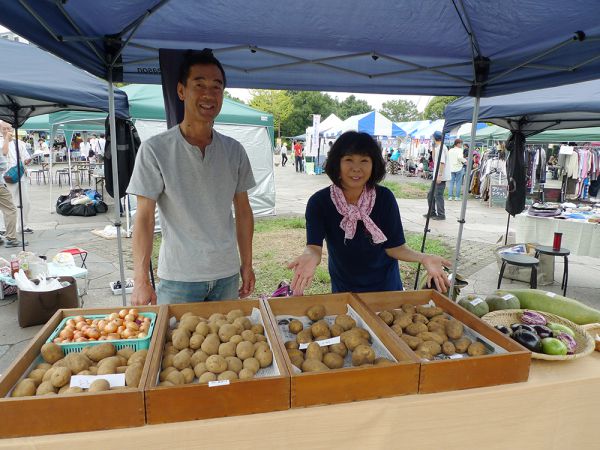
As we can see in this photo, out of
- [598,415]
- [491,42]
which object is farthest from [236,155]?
[598,415]

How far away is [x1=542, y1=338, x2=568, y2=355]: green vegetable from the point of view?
1628 mm

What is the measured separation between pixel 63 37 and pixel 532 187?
1364cm

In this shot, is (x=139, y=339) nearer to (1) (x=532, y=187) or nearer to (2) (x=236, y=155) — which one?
(2) (x=236, y=155)

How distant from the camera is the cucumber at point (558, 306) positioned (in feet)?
7.29

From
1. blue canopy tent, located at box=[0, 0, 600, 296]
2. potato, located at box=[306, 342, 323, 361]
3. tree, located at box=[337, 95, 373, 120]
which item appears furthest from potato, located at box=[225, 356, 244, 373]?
tree, located at box=[337, 95, 373, 120]

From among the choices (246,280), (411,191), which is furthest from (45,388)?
(411,191)

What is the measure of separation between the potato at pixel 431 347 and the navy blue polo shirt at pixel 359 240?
0.77 meters

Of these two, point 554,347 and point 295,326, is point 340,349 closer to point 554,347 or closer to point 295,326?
point 295,326

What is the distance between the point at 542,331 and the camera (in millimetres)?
1781

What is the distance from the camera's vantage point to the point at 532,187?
12.5 metres

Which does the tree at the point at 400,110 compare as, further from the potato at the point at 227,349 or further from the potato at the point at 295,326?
the potato at the point at 227,349

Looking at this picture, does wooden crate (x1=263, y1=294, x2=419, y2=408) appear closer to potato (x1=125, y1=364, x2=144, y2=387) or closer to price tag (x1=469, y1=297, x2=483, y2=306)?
potato (x1=125, y1=364, x2=144, y2=387)

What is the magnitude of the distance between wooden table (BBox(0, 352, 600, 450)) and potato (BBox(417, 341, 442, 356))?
16 cm

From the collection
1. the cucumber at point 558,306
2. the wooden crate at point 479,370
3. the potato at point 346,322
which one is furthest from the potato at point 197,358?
the cucumber at point 558,306
